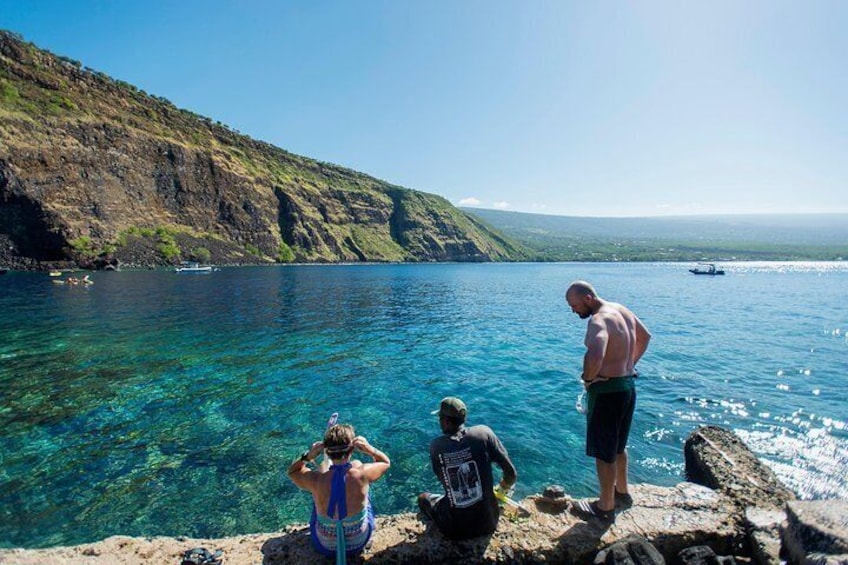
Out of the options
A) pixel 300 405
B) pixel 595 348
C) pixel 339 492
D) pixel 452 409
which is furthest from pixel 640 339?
pixel 300 405

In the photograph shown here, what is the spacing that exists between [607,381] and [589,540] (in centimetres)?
210

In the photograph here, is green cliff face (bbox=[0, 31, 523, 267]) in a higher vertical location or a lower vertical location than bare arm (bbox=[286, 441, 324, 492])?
higher

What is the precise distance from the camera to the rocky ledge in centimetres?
475

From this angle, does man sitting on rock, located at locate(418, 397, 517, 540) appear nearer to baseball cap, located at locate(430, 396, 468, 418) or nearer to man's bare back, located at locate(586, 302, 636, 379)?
baseball cap, located at locate(430, 396, 468, 418)

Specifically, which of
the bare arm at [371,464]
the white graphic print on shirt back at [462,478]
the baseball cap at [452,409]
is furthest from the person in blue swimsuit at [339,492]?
the baseball cap at [452,409]

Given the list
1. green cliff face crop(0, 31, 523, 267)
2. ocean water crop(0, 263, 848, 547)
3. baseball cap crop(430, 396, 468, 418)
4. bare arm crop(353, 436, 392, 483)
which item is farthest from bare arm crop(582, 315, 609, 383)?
green cliff face crop(0, 31, 523, 267)

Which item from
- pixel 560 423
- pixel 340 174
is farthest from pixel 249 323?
pixel 340 174

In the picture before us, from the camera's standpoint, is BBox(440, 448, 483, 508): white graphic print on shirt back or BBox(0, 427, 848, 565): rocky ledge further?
BBox(440, 448, 483, 508): white graphic print on shirt back

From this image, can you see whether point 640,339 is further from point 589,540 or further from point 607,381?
point 589,540

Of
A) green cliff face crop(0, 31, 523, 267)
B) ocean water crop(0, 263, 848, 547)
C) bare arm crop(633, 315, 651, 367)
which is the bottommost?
ocean water crop(0, 263, 848, 547)

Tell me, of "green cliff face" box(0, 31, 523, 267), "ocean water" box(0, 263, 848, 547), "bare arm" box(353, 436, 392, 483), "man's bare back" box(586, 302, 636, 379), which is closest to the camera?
"bare arm" box(353, 436, 392, 483)

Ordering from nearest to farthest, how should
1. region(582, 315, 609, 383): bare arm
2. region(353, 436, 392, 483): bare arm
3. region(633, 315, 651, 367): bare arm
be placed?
region(353, 436, 392, 483): bare arm
region(582, 315, 609, 383): bare arm
region(633, 315, 651, 367): bare arm

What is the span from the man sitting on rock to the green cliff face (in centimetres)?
9619

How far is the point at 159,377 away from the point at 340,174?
187402 mm
